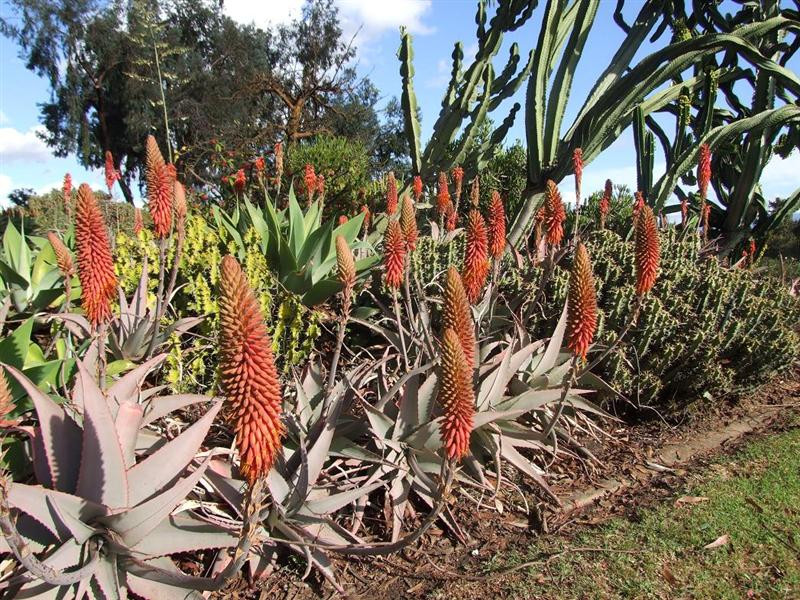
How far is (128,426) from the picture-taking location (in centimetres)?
227

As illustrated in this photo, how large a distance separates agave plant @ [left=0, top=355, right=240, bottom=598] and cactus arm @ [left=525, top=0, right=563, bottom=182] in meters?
6.45

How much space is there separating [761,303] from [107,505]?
4709 mm

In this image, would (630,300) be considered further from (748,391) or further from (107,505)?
(107,505)

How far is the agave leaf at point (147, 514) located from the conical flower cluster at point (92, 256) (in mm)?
754

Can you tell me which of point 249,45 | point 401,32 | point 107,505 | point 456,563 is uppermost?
point 249,45

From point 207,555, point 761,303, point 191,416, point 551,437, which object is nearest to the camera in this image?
point 207,555

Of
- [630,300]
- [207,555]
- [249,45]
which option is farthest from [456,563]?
[249,45]

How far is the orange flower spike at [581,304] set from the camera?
8.58 feet

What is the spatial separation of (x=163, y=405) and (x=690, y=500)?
9.19 feet

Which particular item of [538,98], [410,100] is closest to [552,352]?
[538,98]

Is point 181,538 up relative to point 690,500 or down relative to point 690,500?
up

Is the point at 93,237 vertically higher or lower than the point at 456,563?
higher

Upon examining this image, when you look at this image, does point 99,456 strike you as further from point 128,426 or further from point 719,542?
point 719,542

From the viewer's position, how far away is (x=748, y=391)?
4836 millimetres
